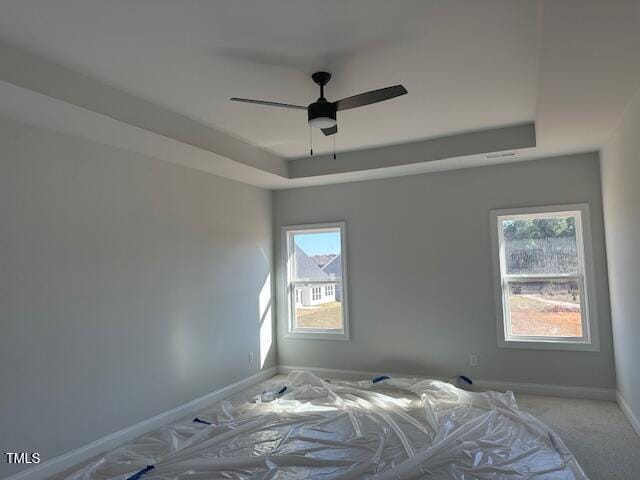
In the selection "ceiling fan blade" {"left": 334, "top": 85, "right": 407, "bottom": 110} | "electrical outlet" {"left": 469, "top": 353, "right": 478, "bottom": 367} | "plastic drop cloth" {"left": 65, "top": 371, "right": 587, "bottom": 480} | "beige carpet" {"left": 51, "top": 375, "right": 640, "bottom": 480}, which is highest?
"ceiling fan blade" {"left": 334, "top": 85, "right": 407, "bottom": 110}

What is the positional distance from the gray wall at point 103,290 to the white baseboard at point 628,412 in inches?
156

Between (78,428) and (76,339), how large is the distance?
0.69 meters

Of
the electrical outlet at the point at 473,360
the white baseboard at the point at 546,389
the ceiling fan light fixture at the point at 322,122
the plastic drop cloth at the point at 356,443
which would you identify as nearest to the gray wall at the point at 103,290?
the plastic drop cloth at the point at 356,443

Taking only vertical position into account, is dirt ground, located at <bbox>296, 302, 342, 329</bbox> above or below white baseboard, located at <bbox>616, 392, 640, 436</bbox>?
above

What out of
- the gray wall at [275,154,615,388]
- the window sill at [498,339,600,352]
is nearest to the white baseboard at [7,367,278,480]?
the gray wall at [275,154,615,388]

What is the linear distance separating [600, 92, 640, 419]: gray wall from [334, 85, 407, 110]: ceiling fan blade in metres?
1.81

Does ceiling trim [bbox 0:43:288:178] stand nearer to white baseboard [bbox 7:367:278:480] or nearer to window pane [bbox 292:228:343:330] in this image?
window pane [bbox 292:228:343:330]

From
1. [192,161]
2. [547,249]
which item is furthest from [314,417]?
[547,249]

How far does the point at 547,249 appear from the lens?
4.80m

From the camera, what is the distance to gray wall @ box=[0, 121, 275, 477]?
3.01m

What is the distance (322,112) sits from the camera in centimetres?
295

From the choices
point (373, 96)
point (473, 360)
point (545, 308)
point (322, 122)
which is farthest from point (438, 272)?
point (373, 96)

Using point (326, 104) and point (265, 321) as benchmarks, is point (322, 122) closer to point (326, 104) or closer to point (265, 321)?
point (326, 104)

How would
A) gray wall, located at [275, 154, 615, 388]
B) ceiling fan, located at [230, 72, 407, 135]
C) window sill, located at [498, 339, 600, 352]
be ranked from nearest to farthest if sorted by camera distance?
ceiling fan, located at [230, 72, 407, 135] → window sill, located at [498, 339, 600, 352] → gray wall, located at [275, 154, 615, 388]
